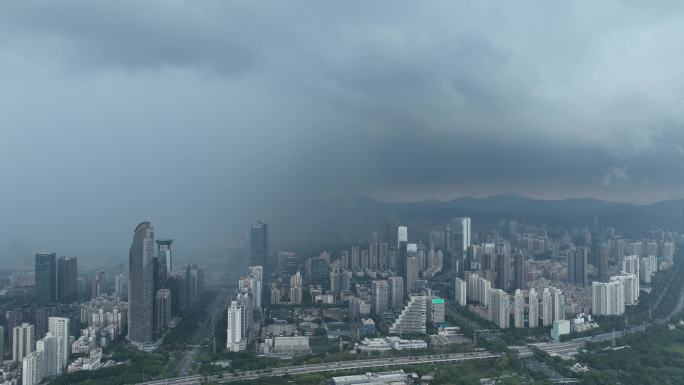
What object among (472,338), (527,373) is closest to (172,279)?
(472,338)

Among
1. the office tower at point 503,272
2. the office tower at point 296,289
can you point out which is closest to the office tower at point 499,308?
the office tower at point 503,272

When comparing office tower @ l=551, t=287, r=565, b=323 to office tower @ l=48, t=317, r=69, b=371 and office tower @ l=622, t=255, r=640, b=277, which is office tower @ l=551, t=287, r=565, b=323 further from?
office tower @ l=48, t=317, r=69, b=371

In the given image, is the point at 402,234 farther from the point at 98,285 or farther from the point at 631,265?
the point at 98,285

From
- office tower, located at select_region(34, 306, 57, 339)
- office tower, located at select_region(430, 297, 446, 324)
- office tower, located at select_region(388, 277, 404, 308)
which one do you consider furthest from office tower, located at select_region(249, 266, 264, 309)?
office tower, located at select_region(34, 306, 57, 339)

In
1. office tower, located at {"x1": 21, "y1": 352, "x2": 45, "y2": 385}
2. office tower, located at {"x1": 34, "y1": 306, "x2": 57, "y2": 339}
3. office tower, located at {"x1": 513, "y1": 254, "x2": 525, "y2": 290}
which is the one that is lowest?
office tower, located at {"x1": 21, "y1": 352, "x2": 45, "y2": 385}

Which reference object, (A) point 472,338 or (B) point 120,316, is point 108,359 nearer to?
(B) point 120,316

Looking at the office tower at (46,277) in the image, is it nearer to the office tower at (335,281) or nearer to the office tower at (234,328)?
the office tower at (234,328)

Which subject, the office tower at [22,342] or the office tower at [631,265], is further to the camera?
the office tower at [631,265]
